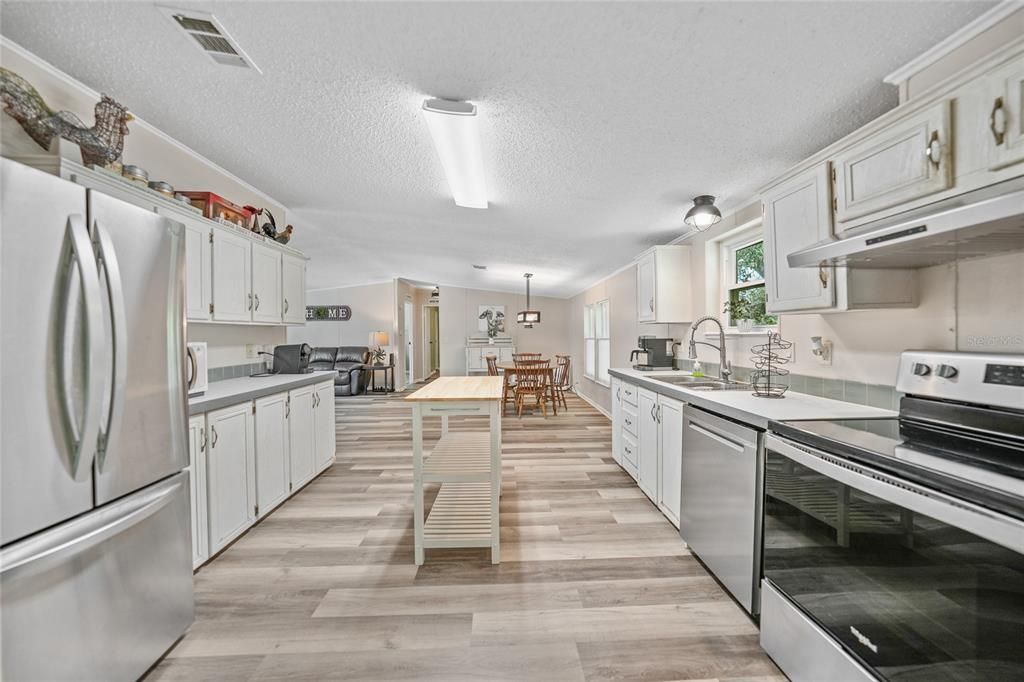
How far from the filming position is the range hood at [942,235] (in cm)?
95

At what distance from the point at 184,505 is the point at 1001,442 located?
9.04ft

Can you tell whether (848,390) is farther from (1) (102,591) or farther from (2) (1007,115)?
(1) (102,591)

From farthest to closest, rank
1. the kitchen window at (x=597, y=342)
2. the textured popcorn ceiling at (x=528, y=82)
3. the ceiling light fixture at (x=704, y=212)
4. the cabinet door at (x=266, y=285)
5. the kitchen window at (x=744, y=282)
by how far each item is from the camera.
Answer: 1. the kitchen window at (x=597, y=342)
2. the cabinet door at (x=266, y=285)
3. the kitchen window at (x=744, y=282)
4. the ceiling light fixture at (x=704, y=212)
5. the textured popcorn ceiling at (x=528, y=82)

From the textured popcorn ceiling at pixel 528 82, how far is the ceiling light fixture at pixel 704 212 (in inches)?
4.1

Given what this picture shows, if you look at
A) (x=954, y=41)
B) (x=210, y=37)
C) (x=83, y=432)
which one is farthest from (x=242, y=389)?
(x=954, y=41)

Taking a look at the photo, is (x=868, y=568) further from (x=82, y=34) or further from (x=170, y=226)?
(x=82, y=34)

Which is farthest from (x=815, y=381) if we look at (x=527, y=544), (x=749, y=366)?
(x=527, y=544)

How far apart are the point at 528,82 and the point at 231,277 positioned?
2.34 meters

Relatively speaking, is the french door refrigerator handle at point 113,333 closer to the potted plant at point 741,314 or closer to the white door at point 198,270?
the white door at point 198,270

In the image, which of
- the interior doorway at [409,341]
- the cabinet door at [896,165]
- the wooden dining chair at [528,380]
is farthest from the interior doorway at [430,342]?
the cabinet door at [896,165]

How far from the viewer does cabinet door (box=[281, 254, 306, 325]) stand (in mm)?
3309

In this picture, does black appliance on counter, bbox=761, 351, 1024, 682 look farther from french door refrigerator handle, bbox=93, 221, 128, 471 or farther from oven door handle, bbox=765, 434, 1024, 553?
french door refrigerator handle, bbox=93, 221, 128, 471

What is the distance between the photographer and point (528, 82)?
65.3 inches

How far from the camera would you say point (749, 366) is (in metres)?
2.77
